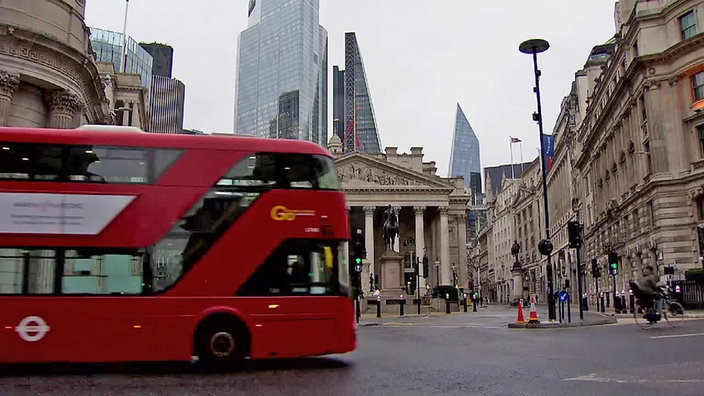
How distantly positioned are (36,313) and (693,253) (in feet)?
114

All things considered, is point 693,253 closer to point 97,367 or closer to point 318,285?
point 318,285

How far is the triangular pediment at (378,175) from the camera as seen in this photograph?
79.9 metres

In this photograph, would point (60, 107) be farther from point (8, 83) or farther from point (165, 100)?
point (165, 100)

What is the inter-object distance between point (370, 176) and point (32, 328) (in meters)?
71.7

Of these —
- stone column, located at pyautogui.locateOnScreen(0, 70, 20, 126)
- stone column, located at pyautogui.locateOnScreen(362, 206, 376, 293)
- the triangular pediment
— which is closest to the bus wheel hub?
stone column, located at pyautogui.locateOnScreen(0, 70, 20, 126)

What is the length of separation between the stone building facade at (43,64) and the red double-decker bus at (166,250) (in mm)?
18805

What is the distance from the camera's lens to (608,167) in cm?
→ 5059

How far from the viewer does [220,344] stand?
9922 mm

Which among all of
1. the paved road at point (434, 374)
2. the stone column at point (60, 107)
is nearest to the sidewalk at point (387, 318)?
the paved road at point (434, 374)

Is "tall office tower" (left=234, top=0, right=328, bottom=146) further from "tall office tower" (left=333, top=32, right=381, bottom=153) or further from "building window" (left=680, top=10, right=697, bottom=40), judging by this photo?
"building window" (left=680, top=10, right=697, bottom=40)

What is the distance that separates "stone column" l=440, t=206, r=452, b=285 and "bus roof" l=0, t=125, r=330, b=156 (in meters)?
70.6

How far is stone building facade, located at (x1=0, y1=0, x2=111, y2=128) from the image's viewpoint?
2598 cm

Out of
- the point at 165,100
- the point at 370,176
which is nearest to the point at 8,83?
the point at 370,176

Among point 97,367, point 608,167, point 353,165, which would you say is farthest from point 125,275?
point 353,165
